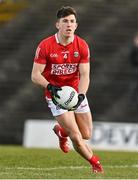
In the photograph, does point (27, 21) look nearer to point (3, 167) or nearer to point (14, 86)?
point (14, 86)

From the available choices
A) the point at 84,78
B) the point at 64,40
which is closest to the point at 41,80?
the point at 84,78

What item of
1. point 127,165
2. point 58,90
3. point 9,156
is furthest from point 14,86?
point 58,90

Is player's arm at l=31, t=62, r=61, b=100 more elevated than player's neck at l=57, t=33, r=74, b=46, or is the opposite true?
player's neck at l=57, t=33, r=74, b=46

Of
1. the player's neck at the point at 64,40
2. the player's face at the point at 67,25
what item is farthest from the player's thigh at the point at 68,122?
the player's face at the point at 67,25

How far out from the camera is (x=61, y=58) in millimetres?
10430

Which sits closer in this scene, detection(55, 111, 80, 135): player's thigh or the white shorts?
detection(55, 111, 80, 135): player's thigh

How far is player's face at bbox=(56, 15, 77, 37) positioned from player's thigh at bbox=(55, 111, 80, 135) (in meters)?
1.03

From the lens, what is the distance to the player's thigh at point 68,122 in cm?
1013

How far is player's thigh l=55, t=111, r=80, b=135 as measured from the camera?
399 inches

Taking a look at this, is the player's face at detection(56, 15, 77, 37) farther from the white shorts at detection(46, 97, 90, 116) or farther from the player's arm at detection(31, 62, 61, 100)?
the white shorts at detection(46, 97, 90, 116)

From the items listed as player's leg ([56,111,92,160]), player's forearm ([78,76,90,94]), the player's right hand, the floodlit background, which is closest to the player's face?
player's forearm ([78,76,90,94])

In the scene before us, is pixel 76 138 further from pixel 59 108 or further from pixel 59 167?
pixel 59 167

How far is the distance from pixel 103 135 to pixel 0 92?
5.09 meters

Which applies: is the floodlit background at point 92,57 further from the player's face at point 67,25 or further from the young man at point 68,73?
the player's face at point 67,25
